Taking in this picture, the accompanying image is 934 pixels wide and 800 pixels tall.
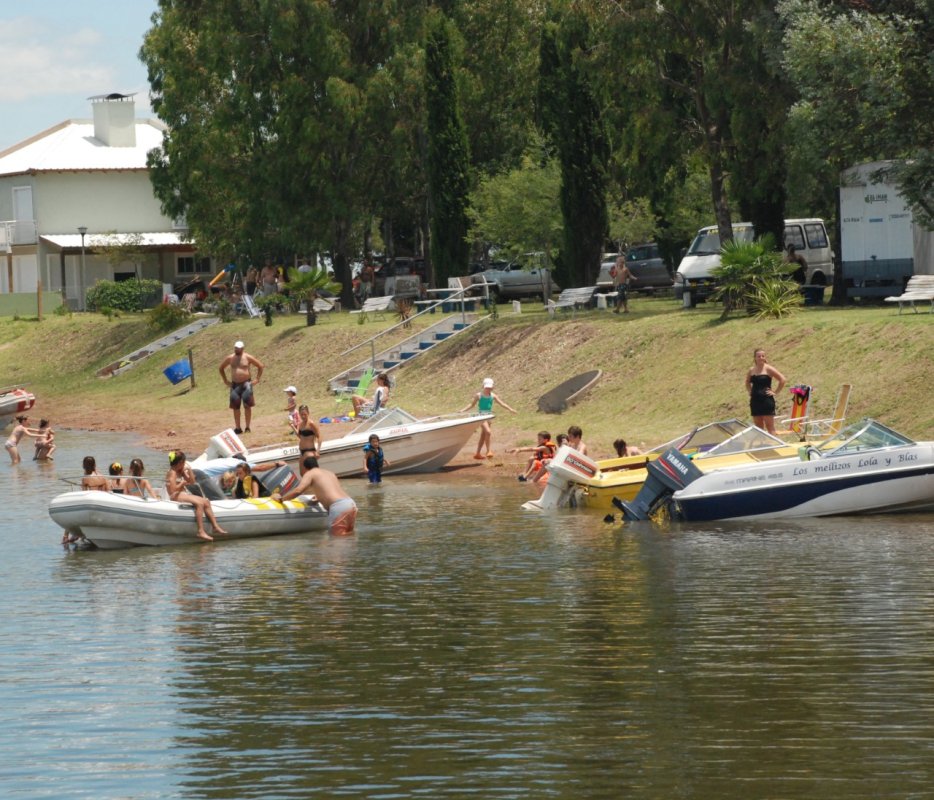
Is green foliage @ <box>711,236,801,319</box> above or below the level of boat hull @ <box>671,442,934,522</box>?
above

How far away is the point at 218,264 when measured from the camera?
73.2 m

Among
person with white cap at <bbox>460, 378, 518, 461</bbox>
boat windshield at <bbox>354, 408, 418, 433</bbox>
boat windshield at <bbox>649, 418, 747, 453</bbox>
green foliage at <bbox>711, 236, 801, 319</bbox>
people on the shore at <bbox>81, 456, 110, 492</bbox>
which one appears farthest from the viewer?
green foliage at <bbox>711, 236, 801, 319</bbox>

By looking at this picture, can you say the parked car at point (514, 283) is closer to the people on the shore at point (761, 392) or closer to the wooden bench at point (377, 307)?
the wooden bench at point (377, 307)

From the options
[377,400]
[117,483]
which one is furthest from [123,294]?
[117,483]

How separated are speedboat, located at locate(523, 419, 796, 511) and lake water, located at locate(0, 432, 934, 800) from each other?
3.64 feet

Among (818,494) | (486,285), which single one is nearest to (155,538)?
(818,494)

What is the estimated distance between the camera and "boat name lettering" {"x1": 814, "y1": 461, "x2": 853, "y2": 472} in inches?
857

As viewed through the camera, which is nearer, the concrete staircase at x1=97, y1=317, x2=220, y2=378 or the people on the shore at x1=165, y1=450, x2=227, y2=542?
the people on the shore at x1=165, y1=450, x2=227, y2=542

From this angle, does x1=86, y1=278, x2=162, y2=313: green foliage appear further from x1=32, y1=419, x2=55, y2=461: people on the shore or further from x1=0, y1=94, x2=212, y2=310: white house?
x1=32, y1=419, x2=55, y2=461: people on the shore

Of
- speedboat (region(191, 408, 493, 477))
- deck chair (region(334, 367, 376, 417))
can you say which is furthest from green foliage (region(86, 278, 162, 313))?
speedboat (region(191, 408, 493, 477))

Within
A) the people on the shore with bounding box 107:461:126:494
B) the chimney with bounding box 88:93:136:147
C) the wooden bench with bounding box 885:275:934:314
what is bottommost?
the people on the shore with bounding box 107:461:126:494

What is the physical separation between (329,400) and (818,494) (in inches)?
840

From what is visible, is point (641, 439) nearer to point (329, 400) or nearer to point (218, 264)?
point (329, 400)

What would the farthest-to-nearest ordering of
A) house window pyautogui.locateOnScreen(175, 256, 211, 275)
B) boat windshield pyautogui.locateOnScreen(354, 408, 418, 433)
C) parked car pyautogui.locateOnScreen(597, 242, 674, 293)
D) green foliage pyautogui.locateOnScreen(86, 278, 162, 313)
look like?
house window pyautogui.locateOnScreen(175, 256, 211, 275), green foliage pyautogui.locateOnScreen(86, 278, 162, 313), parked car pyautogui.locateOnScreen(597, 242, 674, 293), boat windshield pyautogui.locateOnScreen(354, 408, 418, 433)
